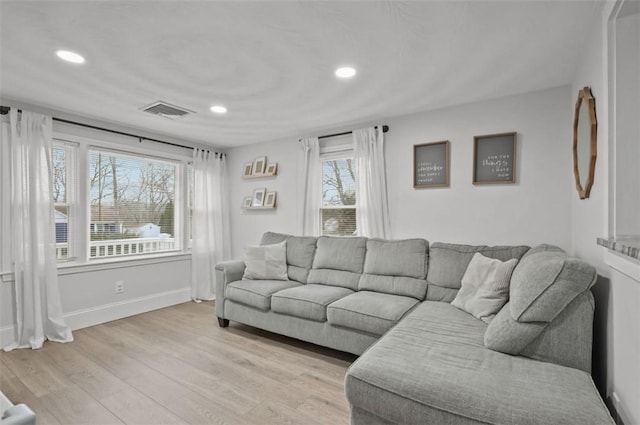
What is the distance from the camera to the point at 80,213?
11.8ft

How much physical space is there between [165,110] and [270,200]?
1830mm

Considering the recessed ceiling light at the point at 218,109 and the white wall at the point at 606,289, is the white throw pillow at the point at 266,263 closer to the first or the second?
the recessed ceiling light at the point at 218,109

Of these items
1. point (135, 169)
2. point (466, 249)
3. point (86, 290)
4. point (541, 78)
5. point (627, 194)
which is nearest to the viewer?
point (627, 194)

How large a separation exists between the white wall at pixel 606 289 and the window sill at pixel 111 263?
14.7 feet

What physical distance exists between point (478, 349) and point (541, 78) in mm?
2264

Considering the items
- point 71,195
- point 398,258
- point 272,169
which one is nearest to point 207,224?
point 272,169

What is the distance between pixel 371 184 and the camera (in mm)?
3715

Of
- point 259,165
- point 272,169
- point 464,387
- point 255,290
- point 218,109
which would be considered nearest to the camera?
point 464,387

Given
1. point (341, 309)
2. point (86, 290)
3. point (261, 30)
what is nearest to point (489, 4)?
point (261, 30)

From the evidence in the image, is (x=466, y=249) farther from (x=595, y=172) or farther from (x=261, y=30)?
(x=261, y=30)

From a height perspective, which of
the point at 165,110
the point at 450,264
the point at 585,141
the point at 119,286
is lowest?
the point at 119,286

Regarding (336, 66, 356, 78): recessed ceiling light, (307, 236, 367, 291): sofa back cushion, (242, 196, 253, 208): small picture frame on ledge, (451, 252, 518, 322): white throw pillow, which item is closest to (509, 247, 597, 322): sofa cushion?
(451, 252, 518, 322): white throw pillow

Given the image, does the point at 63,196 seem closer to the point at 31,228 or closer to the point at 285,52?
the point at 31,228

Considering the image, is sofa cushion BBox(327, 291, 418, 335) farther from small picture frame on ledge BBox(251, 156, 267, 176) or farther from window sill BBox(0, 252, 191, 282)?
window sill BBox(0, 252, 191, 282)
